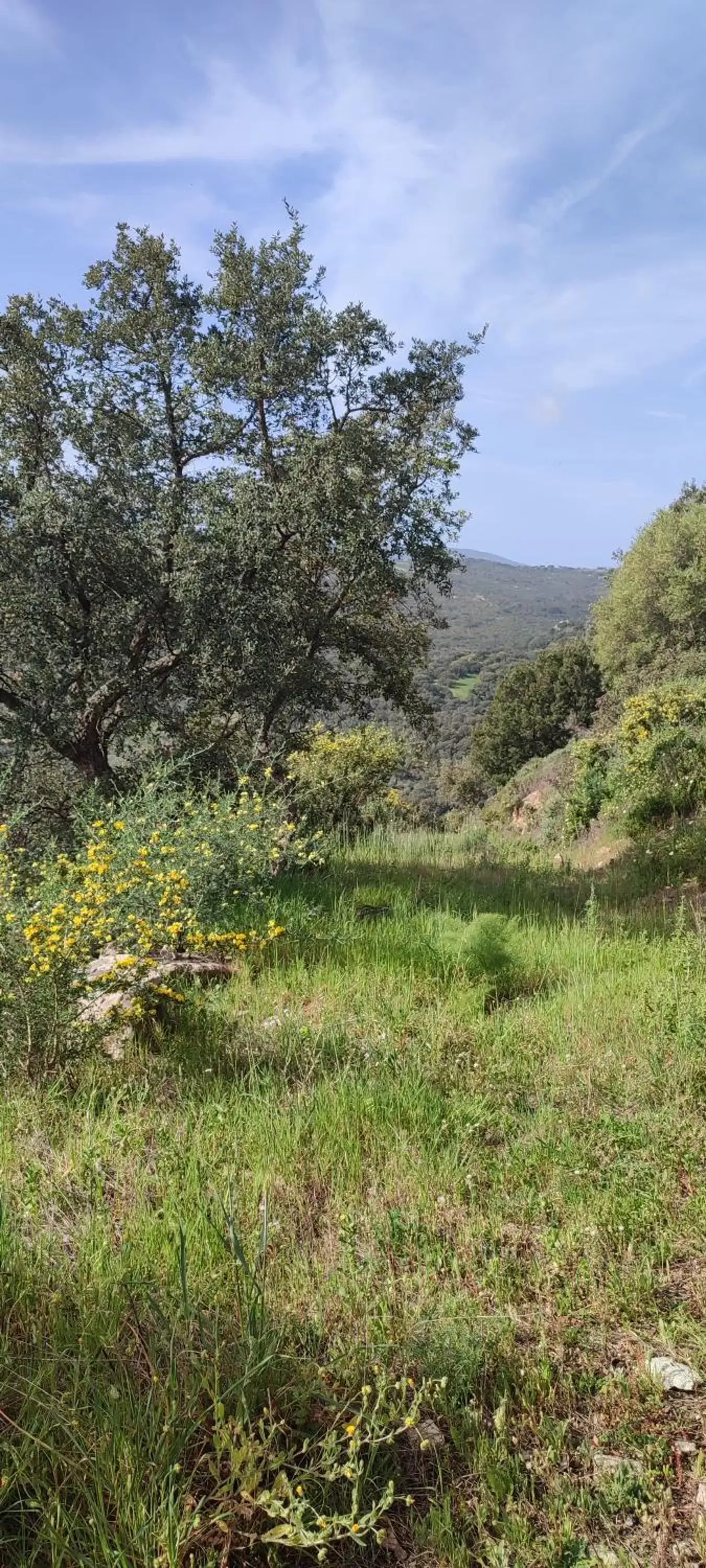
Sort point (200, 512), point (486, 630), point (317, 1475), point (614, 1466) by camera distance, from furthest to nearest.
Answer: point (486, 630) < point (200, 512) < point (614, 1466) < point (317, 1475)

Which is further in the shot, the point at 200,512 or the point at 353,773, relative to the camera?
the point at 353,773

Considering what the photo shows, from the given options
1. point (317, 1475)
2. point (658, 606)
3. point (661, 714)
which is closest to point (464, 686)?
point (658, 606)

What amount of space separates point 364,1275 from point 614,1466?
653mm

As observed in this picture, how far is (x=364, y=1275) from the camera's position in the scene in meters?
1.95

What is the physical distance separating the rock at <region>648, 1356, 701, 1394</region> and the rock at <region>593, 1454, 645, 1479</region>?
186 mm

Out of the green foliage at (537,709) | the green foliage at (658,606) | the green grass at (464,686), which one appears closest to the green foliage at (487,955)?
the green foliage at (658,606)

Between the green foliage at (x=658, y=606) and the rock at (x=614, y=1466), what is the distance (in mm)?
24760

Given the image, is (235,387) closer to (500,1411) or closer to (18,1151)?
(18,1151)

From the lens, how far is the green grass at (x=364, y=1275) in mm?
1425

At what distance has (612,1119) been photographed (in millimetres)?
2553

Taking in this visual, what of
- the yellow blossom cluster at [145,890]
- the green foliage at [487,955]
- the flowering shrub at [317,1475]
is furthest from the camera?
the green foliage at [487,955]

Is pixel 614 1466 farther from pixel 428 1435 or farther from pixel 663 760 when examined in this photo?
pixel 663 760

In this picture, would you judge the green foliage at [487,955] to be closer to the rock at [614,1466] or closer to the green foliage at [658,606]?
the rock at [614,1466]

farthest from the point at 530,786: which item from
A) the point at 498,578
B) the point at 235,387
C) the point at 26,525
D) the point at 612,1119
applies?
the point at 498,578
